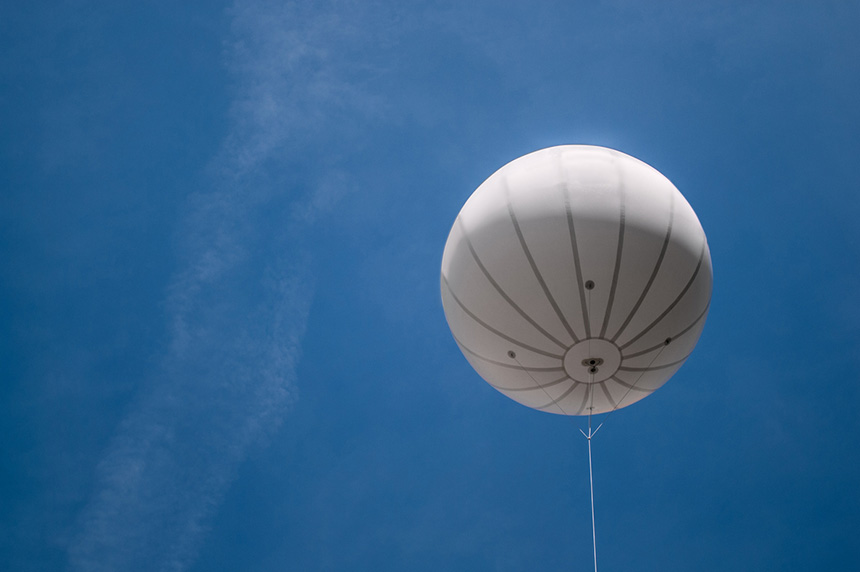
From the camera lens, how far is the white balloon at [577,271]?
5723mm

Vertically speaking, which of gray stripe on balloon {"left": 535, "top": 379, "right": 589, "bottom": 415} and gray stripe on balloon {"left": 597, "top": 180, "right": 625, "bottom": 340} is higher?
gray stripe on balloon {"left": 597, "top": 180, "right": 625, "bottom": 340}

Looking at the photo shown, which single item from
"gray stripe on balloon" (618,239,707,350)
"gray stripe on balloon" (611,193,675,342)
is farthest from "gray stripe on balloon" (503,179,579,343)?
"gray stripe on balloon" (618,239,707,350)

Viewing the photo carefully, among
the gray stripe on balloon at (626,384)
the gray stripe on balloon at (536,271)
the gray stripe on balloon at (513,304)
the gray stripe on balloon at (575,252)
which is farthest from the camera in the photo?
the gray stripe on balloon at (626,384)

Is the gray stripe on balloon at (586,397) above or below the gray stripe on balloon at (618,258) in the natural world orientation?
below

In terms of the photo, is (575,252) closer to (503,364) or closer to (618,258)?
(618,258)

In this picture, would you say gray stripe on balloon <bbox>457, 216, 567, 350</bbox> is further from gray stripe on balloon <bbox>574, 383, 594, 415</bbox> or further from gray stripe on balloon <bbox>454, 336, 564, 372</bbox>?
gray stripe on balloon <bbox>574, 383, 594, 415</bbox>

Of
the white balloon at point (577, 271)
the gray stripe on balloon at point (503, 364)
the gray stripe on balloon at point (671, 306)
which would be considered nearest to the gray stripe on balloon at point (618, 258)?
the white balloon at point (577, 271)

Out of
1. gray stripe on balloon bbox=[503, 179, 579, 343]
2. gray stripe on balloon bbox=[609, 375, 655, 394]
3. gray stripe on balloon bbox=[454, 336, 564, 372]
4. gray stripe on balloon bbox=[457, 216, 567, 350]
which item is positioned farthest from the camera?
gray stripe on balloon bbox=[609, 375, 655, 394]

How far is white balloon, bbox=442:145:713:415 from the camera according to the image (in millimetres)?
5723

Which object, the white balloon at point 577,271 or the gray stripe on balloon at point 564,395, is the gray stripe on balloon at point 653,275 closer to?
the white balloon at point 577,271

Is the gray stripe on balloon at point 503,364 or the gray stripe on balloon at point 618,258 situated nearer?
the gray stripe on balloon at point 618,258

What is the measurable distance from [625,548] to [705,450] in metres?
2.31

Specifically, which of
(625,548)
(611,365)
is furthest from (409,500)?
(611,365)

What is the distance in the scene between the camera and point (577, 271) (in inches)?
224
